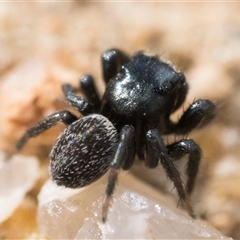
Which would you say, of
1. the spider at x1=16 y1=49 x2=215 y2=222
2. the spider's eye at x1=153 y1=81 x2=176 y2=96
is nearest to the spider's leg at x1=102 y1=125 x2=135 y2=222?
the spider at x1=16 y1=49 x2=215 y2=222

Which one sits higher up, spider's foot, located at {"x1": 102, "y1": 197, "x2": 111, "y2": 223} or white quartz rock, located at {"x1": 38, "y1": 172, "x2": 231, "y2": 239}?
spider's foot, located at {"x1": 102, "y1": 197, "x2": 111, "y2": 223}

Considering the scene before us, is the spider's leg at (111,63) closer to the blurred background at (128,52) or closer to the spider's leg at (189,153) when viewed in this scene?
the blurred background at (128,52)

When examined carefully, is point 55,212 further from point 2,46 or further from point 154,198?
point 2,46

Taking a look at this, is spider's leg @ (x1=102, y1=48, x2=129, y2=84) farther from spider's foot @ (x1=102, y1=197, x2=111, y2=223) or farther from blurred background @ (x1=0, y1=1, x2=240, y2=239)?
spider's foot @ (x1=102, y1=197, x2=111, y2=223)

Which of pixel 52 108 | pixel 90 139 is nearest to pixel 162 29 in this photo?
pixel 52 108

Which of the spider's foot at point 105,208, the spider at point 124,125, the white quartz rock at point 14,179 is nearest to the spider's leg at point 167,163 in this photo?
the spider at point 124,125

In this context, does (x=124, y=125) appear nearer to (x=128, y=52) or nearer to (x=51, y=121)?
(x=51, y=121)
